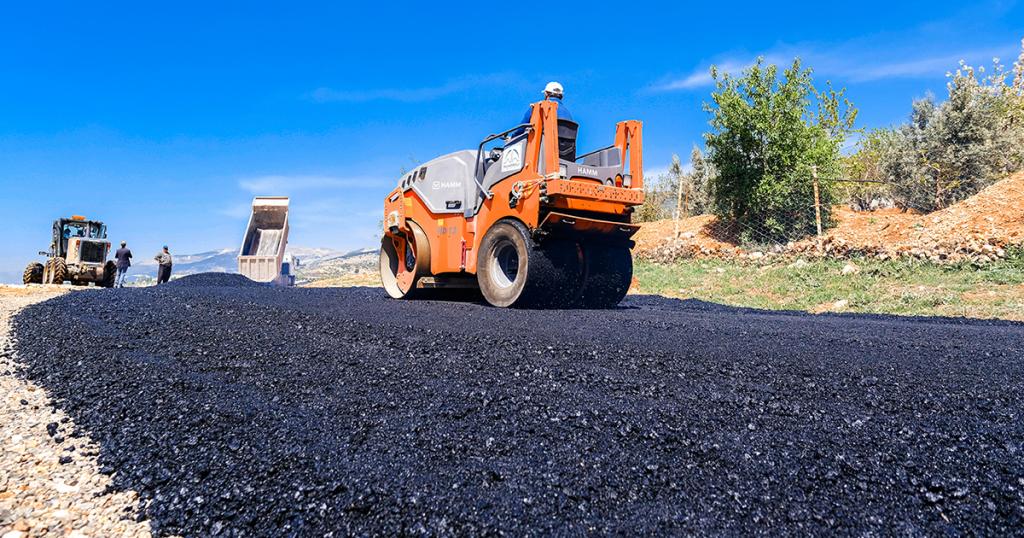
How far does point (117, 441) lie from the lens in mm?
2625

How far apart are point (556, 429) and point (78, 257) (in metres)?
Answer: 18.3

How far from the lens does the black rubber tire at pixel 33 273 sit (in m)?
16.3

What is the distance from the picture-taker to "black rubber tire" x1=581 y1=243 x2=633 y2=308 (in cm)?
642

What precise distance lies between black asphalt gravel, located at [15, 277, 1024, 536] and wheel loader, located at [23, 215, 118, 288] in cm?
1423

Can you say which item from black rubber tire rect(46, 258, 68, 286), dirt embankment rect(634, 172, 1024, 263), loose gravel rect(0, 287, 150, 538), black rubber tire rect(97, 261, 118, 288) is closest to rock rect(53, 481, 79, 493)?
loose gravel rect(0, 287, 150, 538)

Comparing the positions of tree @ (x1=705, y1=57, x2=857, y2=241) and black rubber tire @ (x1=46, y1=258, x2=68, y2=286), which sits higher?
tree @ (x1=705, y1=57, x2=857, y2=241)

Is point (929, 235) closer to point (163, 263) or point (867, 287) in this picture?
point (867, 287)

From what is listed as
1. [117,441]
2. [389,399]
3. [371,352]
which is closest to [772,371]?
[389,399]

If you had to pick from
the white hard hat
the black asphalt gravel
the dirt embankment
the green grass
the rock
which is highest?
the white hard hat

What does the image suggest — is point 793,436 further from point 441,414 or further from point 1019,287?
point 1019,287

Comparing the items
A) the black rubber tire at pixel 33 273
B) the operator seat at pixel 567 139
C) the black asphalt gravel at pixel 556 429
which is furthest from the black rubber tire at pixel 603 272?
the black rubber tire at pixel 33 273

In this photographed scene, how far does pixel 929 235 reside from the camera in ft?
34.0

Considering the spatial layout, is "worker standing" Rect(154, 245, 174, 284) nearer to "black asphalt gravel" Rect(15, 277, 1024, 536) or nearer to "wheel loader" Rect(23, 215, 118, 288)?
"wheel loader" Rect(23, 215, 118, 288)

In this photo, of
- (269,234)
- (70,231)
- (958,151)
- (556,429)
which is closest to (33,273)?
(70,231)
